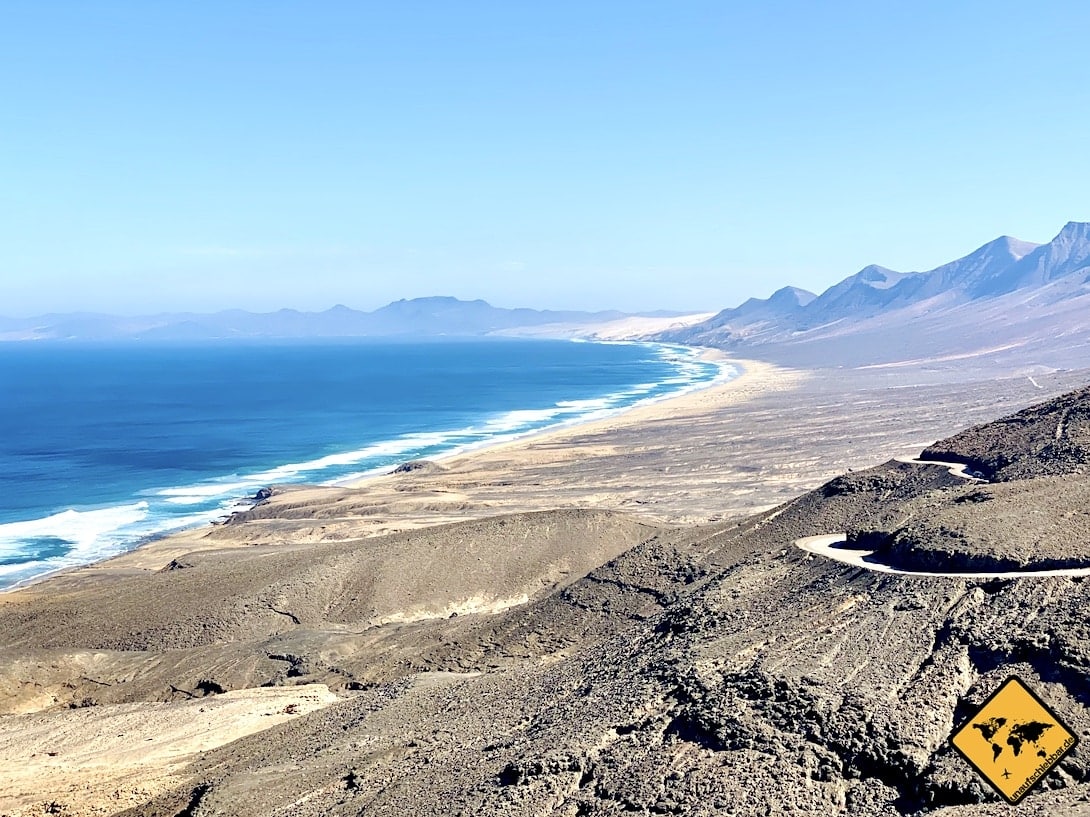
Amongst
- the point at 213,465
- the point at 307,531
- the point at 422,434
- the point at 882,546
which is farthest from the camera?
the point at 422,434

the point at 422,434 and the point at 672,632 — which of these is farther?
the point at 422,434

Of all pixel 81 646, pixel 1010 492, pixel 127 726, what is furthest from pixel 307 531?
pixel 1010 492

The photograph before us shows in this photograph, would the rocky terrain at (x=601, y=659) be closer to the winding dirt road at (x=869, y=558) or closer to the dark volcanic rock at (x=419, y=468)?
the winding dirt road at (x=869, y=558)

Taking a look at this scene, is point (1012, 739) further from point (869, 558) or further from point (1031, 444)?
point (1031, 444)

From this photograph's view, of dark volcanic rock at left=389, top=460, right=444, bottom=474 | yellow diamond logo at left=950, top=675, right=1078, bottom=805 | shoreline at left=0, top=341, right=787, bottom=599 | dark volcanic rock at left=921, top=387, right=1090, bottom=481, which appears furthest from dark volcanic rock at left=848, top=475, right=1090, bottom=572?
dark volcanic rock at left=389, top=460, right=444, bottom=474

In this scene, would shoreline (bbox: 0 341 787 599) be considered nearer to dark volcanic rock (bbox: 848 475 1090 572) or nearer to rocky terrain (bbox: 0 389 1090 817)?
rocky terrain (bbox: 0 389 1090 817)

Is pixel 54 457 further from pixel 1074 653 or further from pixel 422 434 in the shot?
pixel 1074 653
